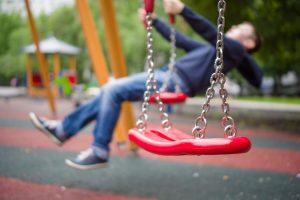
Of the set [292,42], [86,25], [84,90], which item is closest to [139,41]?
[84,90]

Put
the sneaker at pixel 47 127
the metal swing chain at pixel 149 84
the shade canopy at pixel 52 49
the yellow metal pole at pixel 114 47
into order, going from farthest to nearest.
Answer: the shade canopy at pixel 52 49 < the yellow metal pole at pixel 114 47 < the sneaker at pixel 47 127 < the metal swing chain at pixel 149 84

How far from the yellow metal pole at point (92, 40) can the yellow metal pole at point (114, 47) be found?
15 centimetres

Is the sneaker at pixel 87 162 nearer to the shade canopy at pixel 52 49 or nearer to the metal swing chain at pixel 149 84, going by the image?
the metal swing chain at pixel 149 84

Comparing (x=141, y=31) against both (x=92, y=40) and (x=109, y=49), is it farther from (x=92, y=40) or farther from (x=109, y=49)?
(x=109, y=49)

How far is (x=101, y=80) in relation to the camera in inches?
141

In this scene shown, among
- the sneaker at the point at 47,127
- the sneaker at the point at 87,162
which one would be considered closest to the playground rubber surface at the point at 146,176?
the sneaker at the point at 87,162

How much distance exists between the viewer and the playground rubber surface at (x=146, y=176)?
8.03 feet

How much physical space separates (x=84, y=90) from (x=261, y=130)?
5.86 m

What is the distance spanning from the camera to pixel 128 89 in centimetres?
247

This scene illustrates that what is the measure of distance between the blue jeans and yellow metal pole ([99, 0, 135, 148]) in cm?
91

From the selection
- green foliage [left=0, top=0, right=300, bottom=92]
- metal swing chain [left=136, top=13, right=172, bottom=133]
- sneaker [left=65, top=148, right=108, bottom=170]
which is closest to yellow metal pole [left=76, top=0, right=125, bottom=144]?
sneaker [left=65, top=148, right=108, bottom=170]

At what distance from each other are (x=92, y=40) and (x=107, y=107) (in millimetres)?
1418

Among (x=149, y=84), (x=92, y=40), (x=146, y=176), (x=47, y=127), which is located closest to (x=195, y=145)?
(x=149, y=84)

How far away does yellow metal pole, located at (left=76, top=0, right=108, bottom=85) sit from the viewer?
359 cm
